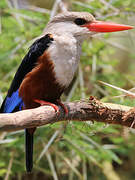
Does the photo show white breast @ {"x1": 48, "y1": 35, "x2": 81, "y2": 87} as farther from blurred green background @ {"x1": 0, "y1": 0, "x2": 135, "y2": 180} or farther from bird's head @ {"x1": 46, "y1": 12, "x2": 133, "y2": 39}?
blurred green background @ {"x1": 0, "y1": 0, "x2": 135, "y2": 180}

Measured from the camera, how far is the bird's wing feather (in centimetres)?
215

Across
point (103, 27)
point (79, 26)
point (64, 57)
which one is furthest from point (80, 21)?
point (64, 57)

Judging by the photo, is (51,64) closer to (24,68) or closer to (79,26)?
(24,68)

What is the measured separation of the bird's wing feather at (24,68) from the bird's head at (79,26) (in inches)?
4.8

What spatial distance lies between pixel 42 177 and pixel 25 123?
2383mm

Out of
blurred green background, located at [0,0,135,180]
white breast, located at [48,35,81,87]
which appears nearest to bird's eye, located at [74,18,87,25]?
white breast, located at [48,35,81,87]

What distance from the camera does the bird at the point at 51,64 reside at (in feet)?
Result: 6.83

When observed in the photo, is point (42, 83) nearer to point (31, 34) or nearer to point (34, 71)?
point (34, 71)

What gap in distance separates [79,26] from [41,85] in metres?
0.46

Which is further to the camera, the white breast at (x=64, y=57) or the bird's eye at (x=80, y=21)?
the bird's eye at (x=80, y=21)

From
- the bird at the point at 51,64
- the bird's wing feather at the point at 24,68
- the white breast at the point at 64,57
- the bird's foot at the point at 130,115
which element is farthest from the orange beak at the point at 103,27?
the bird's foot at the point at 130,115

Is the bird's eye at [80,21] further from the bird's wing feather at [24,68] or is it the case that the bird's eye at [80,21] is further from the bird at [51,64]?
the bird's wing feather at [24,68]

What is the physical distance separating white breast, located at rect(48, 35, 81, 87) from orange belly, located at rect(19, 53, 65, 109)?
0.10 ft

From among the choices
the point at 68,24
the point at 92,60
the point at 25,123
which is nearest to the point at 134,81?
the point at 92,60
